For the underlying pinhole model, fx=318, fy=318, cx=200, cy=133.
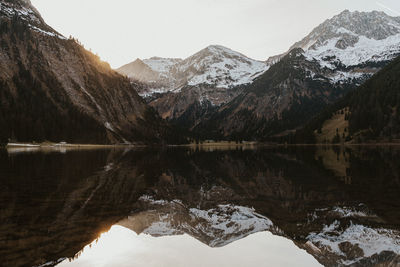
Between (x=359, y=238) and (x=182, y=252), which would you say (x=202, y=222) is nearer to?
(x=182, y=252)

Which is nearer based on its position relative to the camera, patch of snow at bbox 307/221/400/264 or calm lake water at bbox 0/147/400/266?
calm lake water at bbox 0/147/400/266

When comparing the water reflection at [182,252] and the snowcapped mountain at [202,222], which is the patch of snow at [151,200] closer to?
the snowcapped mountain at [202,222]

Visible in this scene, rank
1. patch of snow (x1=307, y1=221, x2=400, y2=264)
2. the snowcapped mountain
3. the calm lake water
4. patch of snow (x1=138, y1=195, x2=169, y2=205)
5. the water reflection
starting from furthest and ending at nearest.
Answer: patch of snow (x1=138, y1=195, x2=169, y2=205) < the snowcapped mountain < patch of snow (x1=307, y1=221, x2=400, y2=264) < the calm lake water < the water reflection

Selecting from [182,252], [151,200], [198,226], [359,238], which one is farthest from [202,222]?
[359,238]

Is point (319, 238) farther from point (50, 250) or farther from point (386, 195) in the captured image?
point (386, 195)

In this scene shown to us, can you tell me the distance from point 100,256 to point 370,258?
10491mm

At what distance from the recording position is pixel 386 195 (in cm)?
2459

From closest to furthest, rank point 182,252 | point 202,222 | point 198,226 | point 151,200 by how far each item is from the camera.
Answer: point 182,252
point 198,226
point 202,222
point 151,200

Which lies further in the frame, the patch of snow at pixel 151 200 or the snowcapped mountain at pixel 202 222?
the patch of snow at pixel 151 200

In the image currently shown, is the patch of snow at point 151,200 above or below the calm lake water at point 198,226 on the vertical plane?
below

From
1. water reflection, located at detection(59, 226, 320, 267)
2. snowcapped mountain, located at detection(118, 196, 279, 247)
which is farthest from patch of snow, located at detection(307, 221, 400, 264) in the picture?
snowcapped mountain, located at detection(118, 196, 279, 247)

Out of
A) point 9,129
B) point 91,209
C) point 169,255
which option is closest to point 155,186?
point 91,209

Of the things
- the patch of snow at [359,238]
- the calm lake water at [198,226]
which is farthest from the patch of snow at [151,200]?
the patch of snow at [359,238]

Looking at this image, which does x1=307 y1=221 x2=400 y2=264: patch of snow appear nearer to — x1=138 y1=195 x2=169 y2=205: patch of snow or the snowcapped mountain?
the snowcapped mountain
